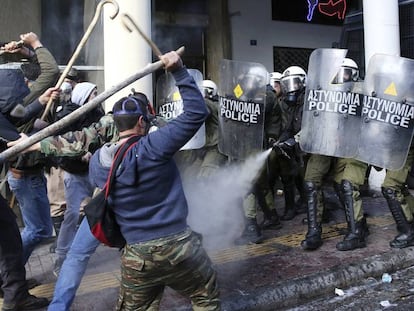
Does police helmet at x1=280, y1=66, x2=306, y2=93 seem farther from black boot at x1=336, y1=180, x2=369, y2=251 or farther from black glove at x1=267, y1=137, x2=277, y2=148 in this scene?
black boot at x1=336, y1=180, x2=369, y2=251

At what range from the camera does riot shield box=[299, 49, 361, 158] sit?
5.04 m

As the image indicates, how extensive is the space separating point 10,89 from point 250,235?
3031 mm

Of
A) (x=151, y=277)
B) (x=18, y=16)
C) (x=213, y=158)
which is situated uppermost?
(x=18, y=16)

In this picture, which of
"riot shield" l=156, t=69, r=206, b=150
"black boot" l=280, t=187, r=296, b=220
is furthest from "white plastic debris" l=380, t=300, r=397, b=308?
"black boot" l=280, t=187, r=296, b=220

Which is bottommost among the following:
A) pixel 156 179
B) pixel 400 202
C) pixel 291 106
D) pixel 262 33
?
pixel 400 202

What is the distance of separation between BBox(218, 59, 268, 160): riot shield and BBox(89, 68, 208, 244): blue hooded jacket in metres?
2.60

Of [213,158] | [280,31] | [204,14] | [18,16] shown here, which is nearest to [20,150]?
[213,158]

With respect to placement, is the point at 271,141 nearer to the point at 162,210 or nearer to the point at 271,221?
the point at 271,221

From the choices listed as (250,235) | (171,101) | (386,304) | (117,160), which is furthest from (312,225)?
(117,160)

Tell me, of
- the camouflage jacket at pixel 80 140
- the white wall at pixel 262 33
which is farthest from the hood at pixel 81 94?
the white wall at pixel 262 33

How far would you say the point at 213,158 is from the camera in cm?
576

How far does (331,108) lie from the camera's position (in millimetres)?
5070

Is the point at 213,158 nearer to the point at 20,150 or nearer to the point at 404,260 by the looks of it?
the point at 404,260

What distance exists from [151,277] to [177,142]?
76 cm
